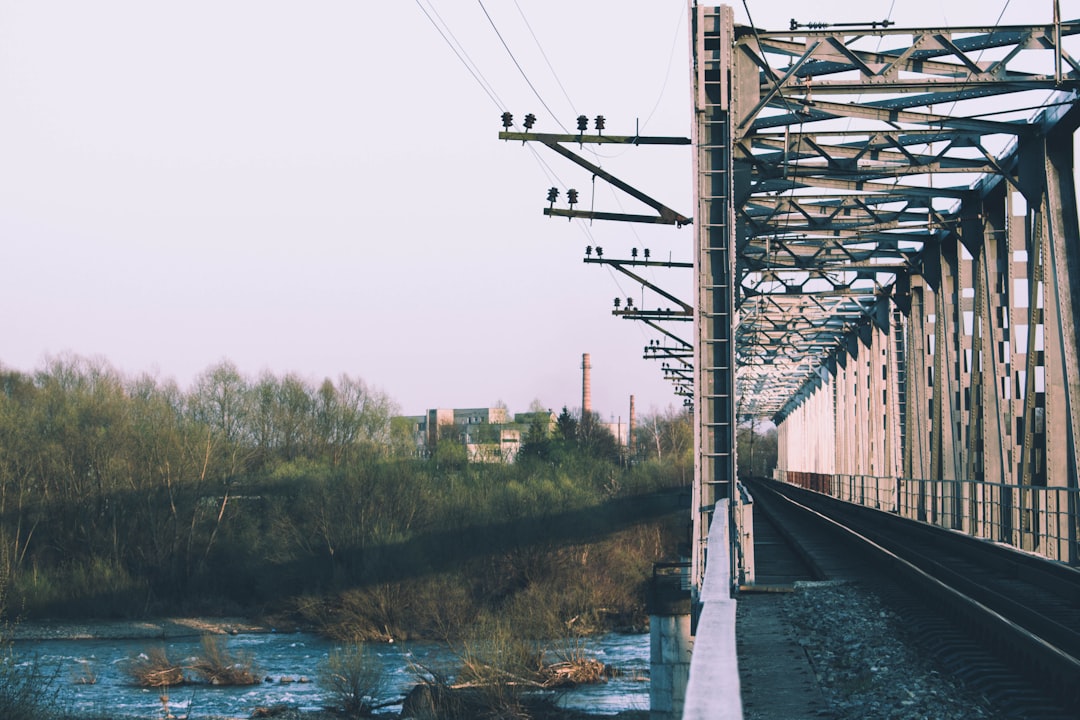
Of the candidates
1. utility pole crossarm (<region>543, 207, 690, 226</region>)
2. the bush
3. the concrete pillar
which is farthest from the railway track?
the bush

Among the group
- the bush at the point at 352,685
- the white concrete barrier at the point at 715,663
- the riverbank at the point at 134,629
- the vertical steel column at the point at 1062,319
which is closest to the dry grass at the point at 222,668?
the bush at the point at 352,685

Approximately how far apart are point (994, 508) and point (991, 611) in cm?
1517

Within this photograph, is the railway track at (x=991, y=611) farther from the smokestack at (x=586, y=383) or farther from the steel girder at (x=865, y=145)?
the smokestack at (x=586, y=383)

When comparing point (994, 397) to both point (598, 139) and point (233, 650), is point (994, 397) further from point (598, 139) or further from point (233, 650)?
point (233, 650)

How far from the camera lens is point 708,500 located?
15938 millimetres

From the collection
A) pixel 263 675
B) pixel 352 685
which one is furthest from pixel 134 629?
pixel 352 685

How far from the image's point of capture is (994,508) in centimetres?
2559

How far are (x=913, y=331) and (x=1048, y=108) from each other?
15.9 meters

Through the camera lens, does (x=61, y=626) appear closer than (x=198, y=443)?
Yes

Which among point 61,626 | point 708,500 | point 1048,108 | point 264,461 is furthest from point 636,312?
point 264,461

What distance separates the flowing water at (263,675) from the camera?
3553 centimetres

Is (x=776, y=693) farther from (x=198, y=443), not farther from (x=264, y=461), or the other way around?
(x=264, y=461)

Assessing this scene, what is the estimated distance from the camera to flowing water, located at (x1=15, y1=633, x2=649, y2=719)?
35531 millimetres

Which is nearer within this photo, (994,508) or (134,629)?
(994,508)
